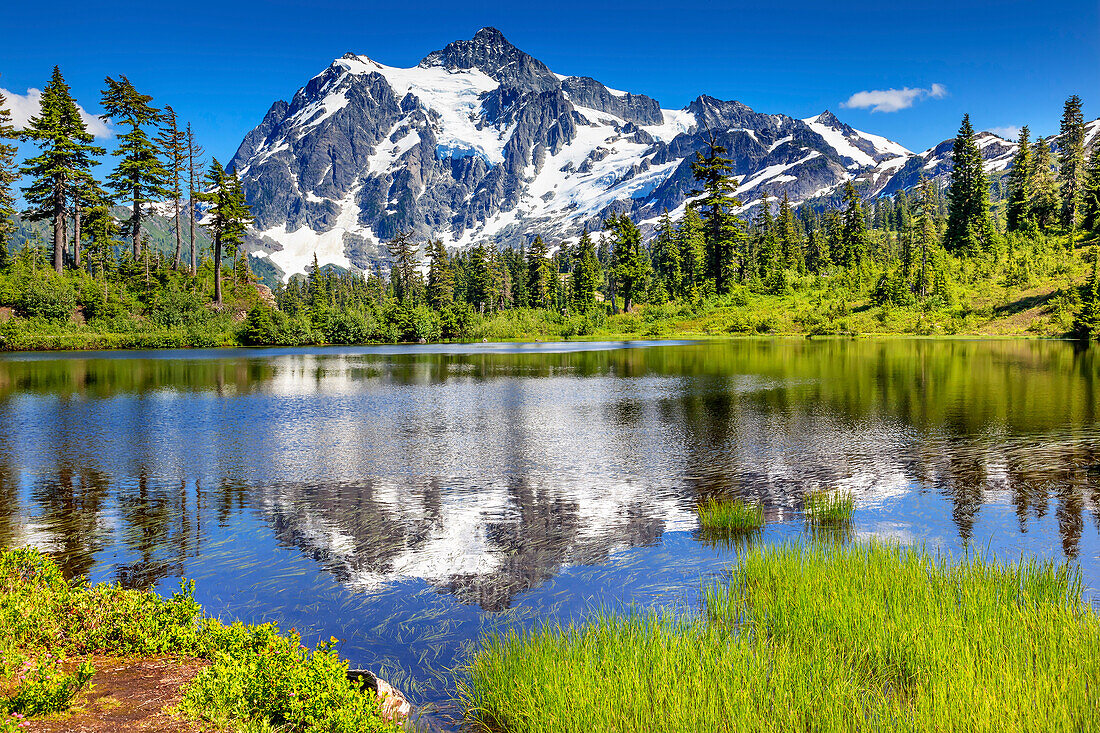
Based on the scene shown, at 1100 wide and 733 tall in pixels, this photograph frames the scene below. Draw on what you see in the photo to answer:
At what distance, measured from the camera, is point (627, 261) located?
10306cm

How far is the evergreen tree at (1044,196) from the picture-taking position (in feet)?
311

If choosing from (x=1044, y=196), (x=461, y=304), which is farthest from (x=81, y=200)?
(x=1044, y=196)

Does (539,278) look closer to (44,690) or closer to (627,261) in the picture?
(627,261)

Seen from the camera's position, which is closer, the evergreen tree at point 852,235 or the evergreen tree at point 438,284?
the evergreen tree at point 852,235

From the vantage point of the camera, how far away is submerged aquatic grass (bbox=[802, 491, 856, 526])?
12500 millimetres

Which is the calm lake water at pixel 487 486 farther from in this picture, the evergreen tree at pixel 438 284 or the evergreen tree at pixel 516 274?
the evergreen tree at pixel 516 274

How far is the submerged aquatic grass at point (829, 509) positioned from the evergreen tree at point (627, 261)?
90131 mm

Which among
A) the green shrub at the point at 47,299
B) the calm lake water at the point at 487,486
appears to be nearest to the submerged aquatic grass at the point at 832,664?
the calm lake water at the point at 487,486

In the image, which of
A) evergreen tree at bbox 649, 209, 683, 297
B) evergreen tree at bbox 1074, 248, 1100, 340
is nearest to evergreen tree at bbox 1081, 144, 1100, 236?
evergreen tree at bbox 1074, 248, 1100, 340

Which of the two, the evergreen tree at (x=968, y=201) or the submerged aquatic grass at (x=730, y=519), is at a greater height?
the evergreen tree at (x=968, y=201)

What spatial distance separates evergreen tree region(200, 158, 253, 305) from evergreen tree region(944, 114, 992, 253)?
346 feet

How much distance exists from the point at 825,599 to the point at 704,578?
7.69 feet

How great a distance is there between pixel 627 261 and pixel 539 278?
90.7 feet

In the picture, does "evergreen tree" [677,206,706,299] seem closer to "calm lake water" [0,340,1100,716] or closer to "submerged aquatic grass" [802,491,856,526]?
"calm lake water" [0,340,1100,716]
